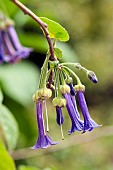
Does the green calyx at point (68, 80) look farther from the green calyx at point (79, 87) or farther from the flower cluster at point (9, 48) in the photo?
the flower cluster at point (9, 48)

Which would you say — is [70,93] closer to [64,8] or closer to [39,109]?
[39,109]

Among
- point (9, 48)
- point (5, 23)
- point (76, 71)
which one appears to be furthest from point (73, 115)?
point (76, 71)

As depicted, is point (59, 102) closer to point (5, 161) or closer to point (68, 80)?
point (68, 80)

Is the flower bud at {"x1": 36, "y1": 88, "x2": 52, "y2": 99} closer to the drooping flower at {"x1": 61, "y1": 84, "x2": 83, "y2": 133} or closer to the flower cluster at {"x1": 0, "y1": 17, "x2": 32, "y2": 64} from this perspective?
the drooping flower at {"x1": 61, "y1": 84, "x2": 83, "y2": 133}

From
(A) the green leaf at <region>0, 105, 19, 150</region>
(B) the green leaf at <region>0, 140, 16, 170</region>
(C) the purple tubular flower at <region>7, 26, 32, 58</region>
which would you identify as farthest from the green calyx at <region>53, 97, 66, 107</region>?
(C) the purple tubular flower at <region>7, 26, 32, 58</region>

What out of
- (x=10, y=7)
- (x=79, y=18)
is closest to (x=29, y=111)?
(x=10, y=7)

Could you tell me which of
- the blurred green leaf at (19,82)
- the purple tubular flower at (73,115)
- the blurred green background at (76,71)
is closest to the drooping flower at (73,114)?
the purple tubular flower at (73,115)
